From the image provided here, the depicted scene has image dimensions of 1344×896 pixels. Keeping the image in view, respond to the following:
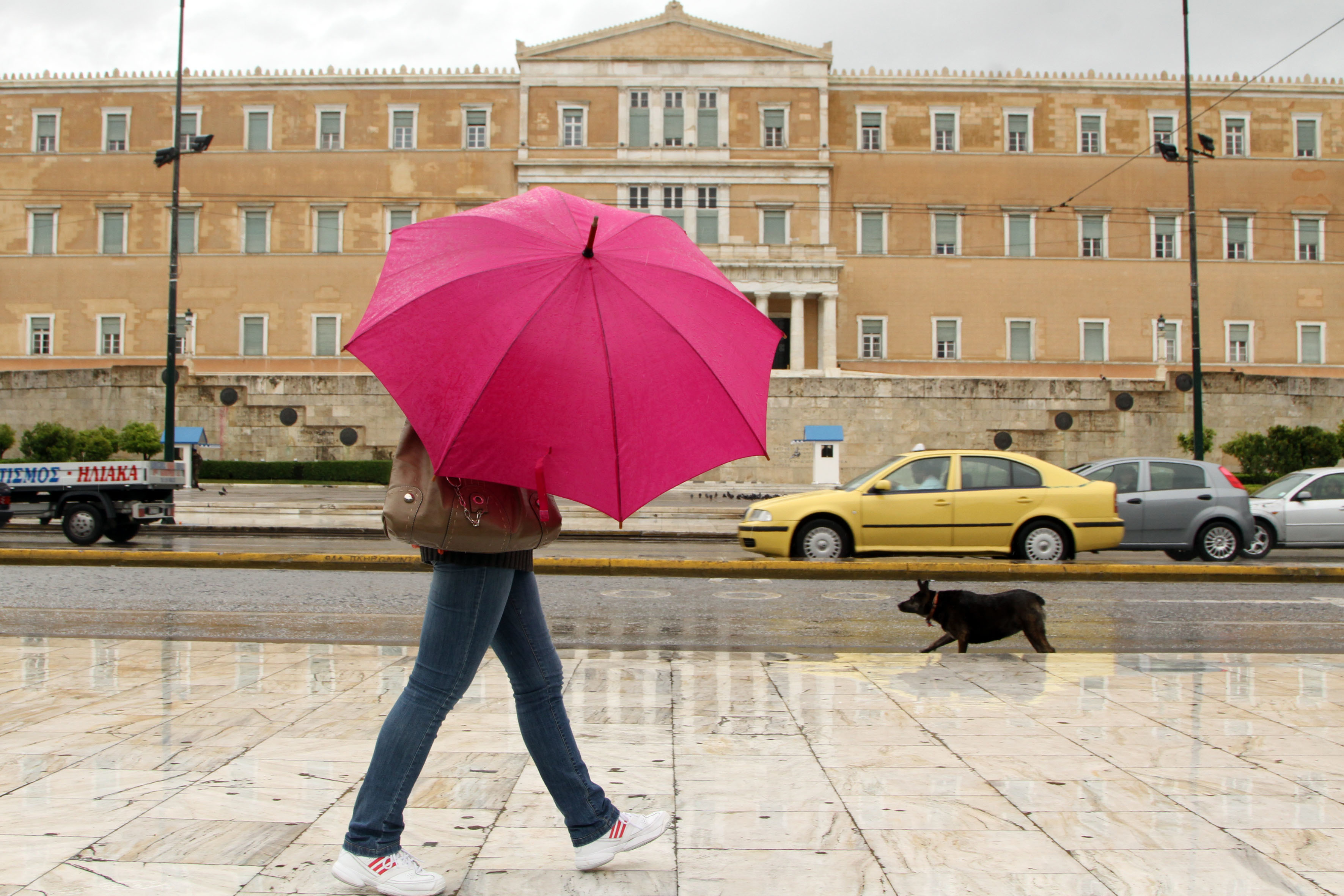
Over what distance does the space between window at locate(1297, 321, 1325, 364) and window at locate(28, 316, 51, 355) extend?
53.8 metres

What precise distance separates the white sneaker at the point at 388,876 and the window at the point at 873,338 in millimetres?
46180

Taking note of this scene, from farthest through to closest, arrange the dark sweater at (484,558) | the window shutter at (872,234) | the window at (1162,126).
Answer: the window shutter at (872,234) → the window at (1162,126) → the dark sweater at (484,558)

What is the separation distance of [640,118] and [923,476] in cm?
3803

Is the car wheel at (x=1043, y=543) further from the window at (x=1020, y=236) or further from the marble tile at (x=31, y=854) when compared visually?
the window at (x=1020, y=236)

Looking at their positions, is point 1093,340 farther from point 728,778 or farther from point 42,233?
point 728,778

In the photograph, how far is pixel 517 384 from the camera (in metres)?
3.00

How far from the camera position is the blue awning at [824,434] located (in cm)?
3600

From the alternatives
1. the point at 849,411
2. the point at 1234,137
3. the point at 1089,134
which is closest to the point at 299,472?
the point at 849,411

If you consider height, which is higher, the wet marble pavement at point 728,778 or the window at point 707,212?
the window at point 707,212

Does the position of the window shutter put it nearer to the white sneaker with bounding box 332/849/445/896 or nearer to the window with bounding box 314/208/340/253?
the window with bounding box 314/208/340/253

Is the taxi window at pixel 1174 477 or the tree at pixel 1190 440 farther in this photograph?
the tree at pixel 1190 440

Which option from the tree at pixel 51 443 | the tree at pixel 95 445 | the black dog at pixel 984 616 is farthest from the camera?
the tree at pixel 51 443

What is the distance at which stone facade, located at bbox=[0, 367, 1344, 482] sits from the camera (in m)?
35.5

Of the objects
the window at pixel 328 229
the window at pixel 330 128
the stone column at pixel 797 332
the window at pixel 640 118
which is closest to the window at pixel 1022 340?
the stone column at pixel 797 332
